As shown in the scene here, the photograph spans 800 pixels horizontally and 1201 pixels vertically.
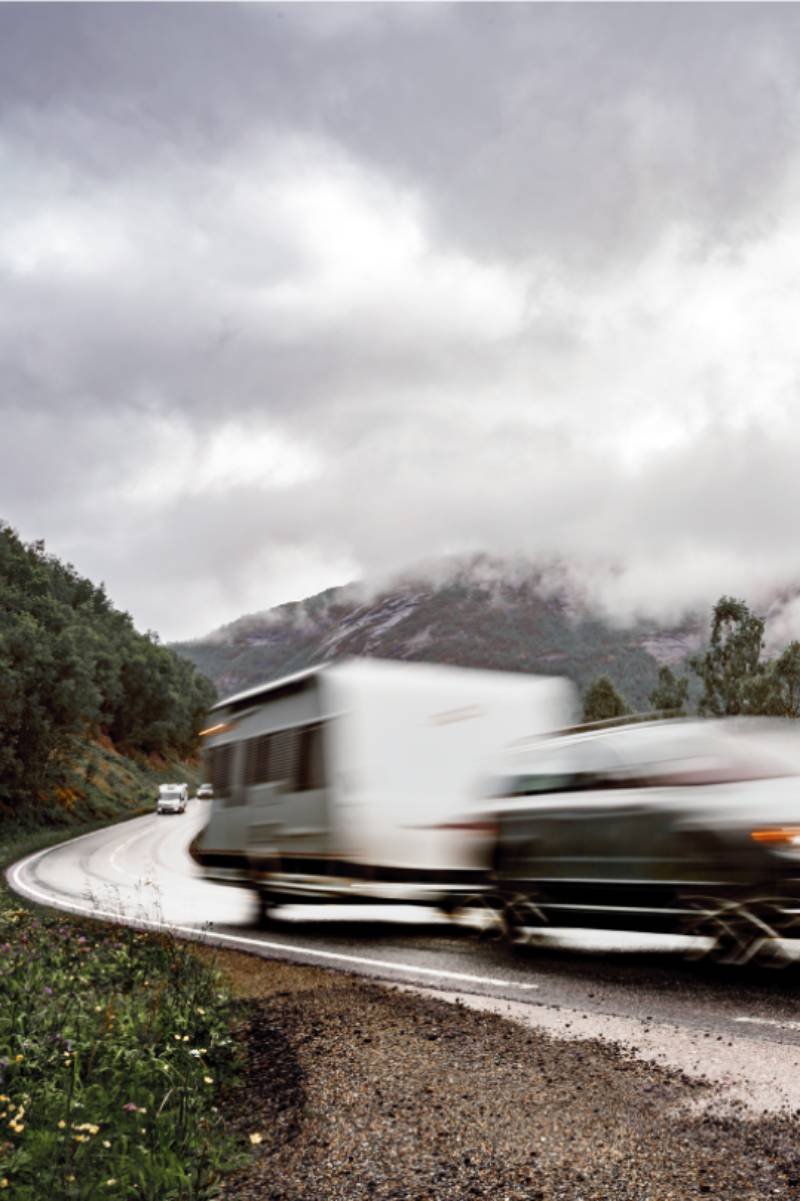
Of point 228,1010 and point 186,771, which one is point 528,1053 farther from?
point 186,771

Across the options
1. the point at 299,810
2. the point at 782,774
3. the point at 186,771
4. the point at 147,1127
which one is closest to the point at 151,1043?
the point at 147,1127

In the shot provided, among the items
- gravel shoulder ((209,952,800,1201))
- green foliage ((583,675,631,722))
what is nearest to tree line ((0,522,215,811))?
gravel shoulder ((209,952,800,1201))

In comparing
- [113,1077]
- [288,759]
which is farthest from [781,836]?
[288,759]

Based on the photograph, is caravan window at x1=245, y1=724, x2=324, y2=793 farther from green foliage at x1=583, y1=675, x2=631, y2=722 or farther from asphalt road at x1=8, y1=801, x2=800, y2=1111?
green foliage at x1=583, y1=675, x2=631, y2=722

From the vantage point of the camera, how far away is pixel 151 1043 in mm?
5379

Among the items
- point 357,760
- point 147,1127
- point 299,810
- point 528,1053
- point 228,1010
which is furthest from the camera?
point 299,810

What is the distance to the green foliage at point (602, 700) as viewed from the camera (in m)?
93.1

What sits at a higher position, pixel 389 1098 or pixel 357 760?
pixel 357 760

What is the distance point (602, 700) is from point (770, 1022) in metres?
90.0

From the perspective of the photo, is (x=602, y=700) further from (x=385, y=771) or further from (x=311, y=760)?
(x=385, y=771)

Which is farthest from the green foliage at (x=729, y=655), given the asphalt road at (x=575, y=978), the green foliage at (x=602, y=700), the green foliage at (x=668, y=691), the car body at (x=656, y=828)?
the car body at (x=656, y=828)

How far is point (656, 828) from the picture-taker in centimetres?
721

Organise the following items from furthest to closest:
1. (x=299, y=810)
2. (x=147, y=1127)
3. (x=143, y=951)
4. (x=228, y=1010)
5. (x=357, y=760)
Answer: (x=299, y=810) < (x=357, y=760) < (x=143, y=951) < (x=228, y=1010) < (x=147, y=1127)

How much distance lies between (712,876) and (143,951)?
172 inches
